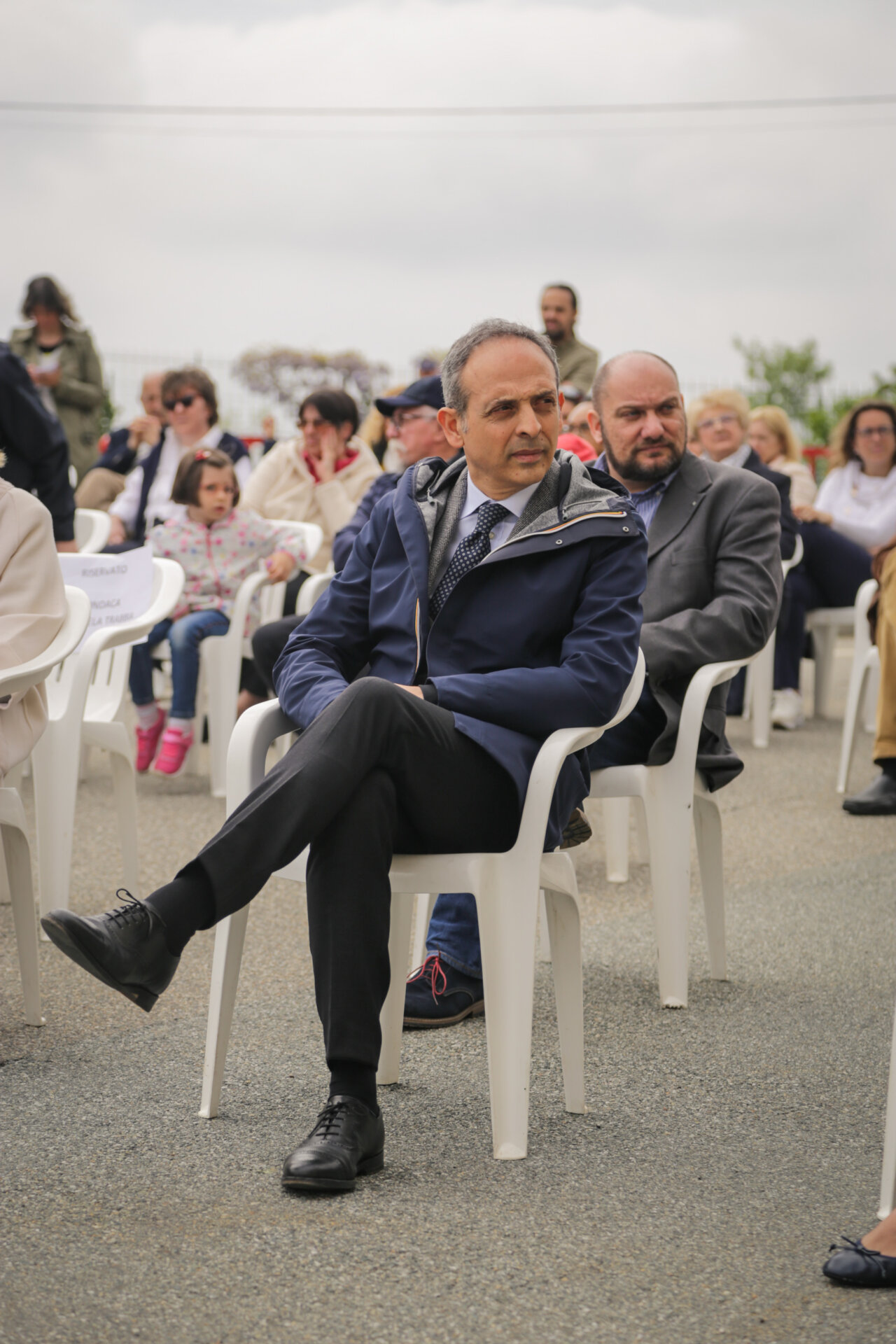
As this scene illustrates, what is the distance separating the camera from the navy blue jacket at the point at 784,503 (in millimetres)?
6309

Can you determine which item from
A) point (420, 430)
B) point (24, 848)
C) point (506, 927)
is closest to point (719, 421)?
point (420, 430)

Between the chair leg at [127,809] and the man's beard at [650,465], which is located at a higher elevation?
the man's beard at [650,465]

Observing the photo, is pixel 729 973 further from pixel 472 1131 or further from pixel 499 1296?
pixel 499 1296

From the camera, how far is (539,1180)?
242 centimetres

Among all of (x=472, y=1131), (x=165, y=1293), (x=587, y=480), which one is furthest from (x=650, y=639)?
(x=165, y=1293)

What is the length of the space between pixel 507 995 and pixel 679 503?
177 cm

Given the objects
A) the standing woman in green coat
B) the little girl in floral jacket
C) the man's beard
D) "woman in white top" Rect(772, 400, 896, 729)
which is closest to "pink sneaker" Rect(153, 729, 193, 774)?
the little girl in floral jacket

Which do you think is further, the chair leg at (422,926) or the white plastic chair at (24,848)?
the chair leg at (422,926)

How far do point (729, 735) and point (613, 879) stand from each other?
9.87 feet

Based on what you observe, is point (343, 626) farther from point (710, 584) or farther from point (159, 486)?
point (159, 486)

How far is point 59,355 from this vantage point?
8.16m

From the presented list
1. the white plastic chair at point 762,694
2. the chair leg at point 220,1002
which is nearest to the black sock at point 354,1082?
the chair leg at point 220,1002

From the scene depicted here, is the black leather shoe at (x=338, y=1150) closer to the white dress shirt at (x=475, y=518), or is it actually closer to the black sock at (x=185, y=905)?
the black sock at (x=185, y=905)

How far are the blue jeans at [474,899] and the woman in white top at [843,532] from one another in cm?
447
